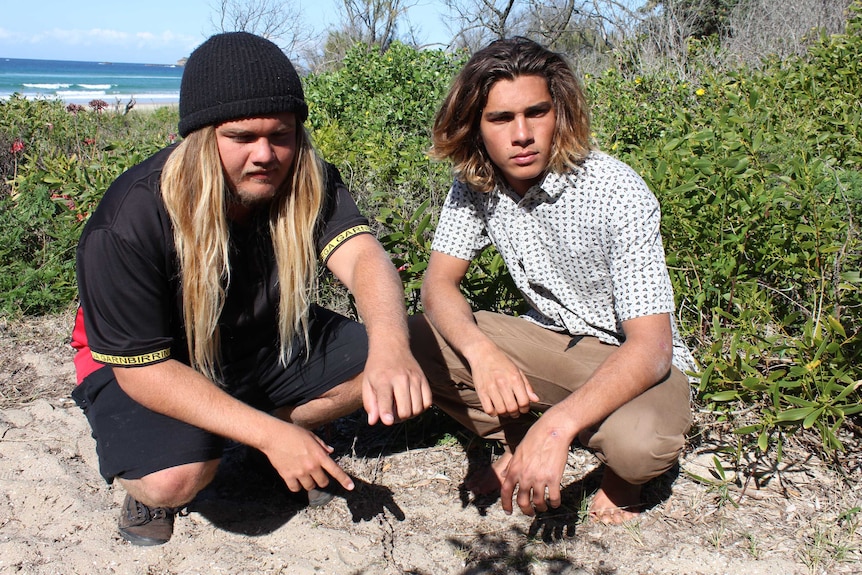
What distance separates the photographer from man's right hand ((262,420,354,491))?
2008mm

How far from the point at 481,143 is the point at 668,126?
1859 mm

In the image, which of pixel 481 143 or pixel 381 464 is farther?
pixel 381 464

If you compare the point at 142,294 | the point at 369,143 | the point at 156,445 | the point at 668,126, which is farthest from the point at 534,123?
the point at 369,143

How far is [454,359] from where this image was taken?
8.56ft

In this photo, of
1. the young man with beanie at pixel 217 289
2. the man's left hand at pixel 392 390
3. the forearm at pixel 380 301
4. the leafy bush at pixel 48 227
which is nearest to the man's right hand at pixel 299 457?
the young man with beanie at pixel 217 289

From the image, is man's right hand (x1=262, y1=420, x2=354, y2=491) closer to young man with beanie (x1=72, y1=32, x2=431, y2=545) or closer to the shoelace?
young man with beanie (x1=72, y1=32, x2=431, y2=545)

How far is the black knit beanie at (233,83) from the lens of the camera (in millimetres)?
2084

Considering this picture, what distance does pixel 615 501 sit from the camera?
2488mm

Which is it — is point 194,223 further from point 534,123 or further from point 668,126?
point 668,126

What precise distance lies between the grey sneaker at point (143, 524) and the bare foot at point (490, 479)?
1039 millimetres

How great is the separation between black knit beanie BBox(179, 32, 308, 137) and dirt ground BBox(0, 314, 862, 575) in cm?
133

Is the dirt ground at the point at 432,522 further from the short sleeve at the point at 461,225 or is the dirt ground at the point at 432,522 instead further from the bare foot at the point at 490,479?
the short sleeve at the point at 461,225

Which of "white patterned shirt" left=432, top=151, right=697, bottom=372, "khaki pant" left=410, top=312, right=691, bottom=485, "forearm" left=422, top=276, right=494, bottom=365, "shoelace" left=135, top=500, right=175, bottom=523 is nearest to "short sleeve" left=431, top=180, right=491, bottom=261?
"white patterned shirt" left=432, top=151, right=697, bottom=372

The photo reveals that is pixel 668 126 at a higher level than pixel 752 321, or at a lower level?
higher
